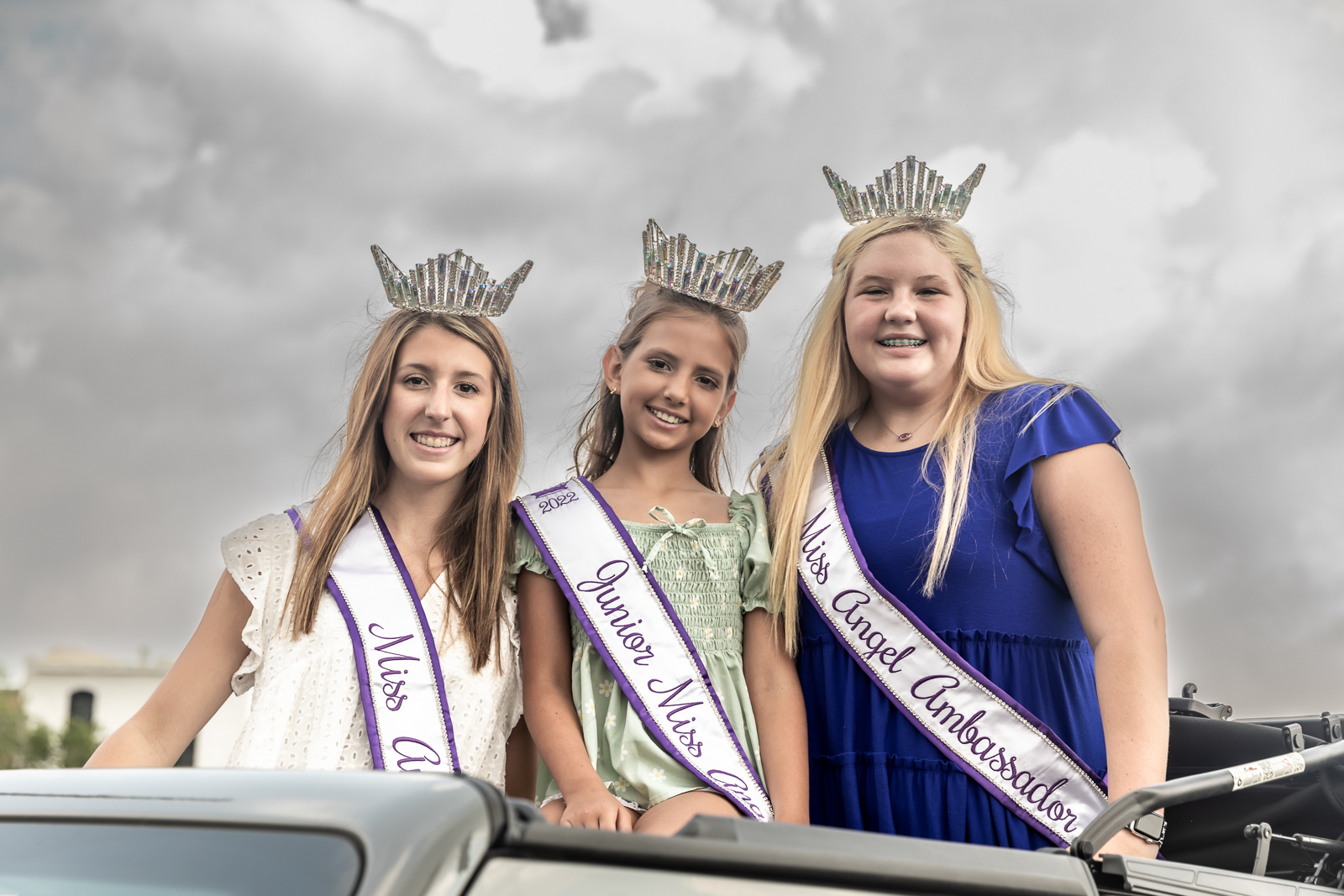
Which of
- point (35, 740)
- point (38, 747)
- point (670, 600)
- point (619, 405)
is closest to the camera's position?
point (670, 600)

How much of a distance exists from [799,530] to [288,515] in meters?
1.27

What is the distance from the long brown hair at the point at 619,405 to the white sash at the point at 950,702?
1.94 ft

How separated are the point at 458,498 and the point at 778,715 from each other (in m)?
0.98

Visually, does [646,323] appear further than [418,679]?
Yes

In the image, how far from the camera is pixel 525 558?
2.80 meters

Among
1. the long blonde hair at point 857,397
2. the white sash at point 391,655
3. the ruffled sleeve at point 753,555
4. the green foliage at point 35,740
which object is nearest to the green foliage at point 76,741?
the green foliage at point 35,740

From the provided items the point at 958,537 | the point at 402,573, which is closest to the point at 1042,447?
the point at 958,537

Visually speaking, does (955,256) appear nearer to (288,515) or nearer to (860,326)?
(860,326)

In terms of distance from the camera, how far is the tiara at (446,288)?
295 centimetres

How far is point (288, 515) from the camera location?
9.36 feet

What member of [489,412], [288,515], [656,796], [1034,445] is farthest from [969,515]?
[288,515]

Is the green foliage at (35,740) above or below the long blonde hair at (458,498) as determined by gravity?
above

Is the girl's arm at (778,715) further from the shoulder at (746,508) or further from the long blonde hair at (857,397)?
the shoulder at (746,508)

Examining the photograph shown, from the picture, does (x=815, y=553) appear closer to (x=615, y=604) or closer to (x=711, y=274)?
(x=615, y=604)
